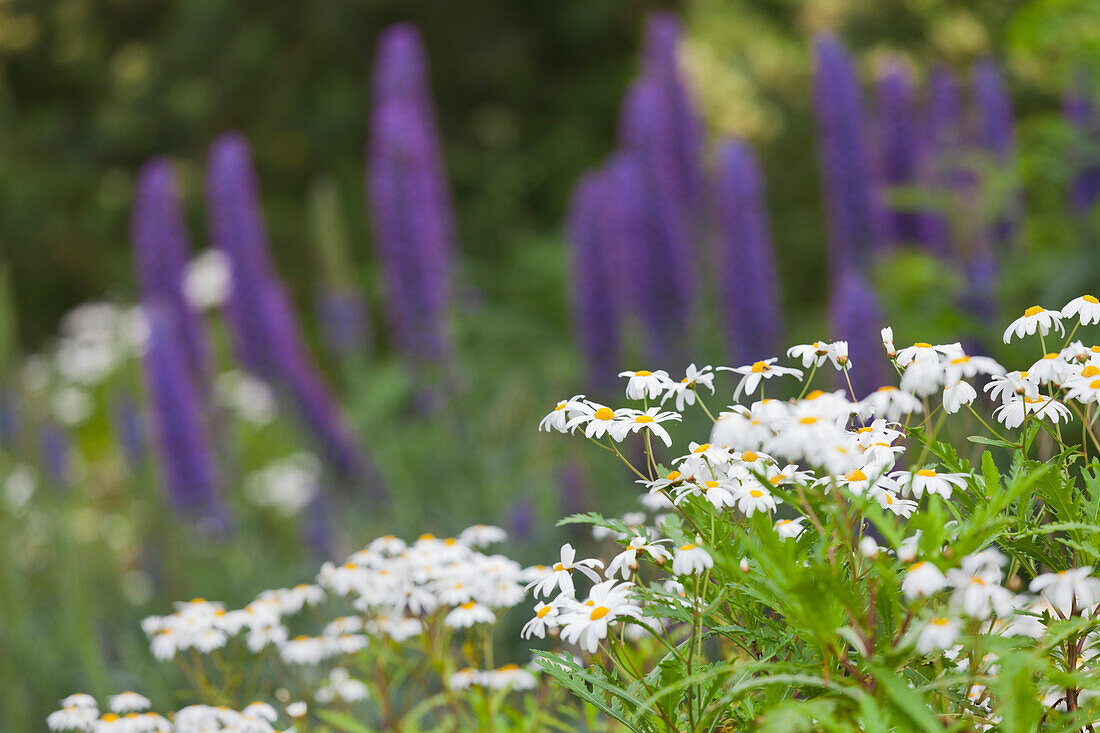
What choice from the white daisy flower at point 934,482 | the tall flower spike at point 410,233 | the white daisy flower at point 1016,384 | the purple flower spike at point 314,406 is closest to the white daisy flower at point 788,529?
the white daisy flower at point 934,482

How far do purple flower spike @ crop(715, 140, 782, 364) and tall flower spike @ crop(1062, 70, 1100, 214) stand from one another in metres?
0.98

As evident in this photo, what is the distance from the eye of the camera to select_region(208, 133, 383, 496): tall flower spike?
304 centimetres

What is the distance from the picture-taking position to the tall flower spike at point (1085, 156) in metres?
2.96

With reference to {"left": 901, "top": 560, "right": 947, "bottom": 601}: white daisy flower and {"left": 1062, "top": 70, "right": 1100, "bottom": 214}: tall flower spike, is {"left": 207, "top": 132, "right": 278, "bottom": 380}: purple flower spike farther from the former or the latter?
{"left": 901, "top": 560, "right": 947, "bottom": 601}: white daisy flower

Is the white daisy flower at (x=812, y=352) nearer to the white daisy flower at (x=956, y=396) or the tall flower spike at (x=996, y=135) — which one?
Answer: the white daisy flower at (x=956, y=396)

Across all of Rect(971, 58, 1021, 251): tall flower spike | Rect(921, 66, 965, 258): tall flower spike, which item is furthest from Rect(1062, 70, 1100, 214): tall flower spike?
Rect(921, 66, 965, 258): tall flower spike

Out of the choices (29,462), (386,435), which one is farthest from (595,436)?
(386,435)

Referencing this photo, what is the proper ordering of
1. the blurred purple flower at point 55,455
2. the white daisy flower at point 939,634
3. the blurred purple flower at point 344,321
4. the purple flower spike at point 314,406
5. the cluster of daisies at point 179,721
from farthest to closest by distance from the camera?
the blurred purple flower at point 344,321 → the blurred purple flower at point 55,455 → the purple flower spike at point 314,406 → the cluster of daisies at point 179,721 → the white daisy flower at point 939,634

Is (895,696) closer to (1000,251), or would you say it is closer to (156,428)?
(156,428)

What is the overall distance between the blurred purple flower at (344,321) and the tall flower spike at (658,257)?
1.23m

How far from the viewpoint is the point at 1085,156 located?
2.92m

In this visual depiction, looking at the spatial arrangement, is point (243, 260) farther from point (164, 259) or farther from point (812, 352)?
point (812, 352)

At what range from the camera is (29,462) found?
121 inches

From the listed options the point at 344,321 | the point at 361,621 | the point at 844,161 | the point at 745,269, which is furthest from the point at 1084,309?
the point at 344,321
